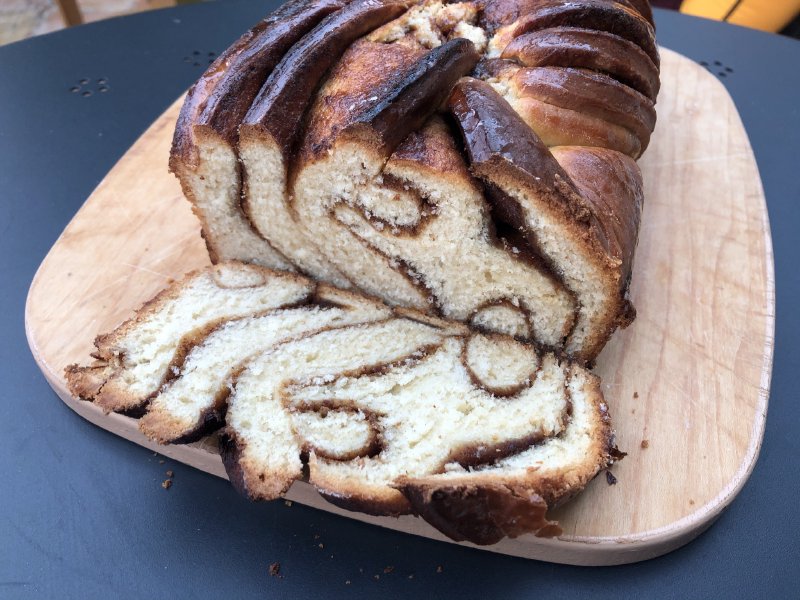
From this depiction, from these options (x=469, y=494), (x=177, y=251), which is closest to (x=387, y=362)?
(x=469, y=494)

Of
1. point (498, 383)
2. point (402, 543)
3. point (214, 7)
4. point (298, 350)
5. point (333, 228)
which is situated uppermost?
point (214, 7)

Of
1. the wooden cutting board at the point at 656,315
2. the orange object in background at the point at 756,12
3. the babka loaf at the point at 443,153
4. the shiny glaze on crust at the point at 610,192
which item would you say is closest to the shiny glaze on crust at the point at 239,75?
the babka loaf at the point at 443,153

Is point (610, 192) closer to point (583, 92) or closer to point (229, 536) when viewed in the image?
point (583, 92)

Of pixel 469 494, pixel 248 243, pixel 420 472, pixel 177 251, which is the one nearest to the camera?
pixel 469 494

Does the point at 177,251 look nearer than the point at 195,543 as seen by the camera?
No

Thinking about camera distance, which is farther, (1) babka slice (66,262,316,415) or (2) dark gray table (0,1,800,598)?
(1) babka slice (66,262,316,415)

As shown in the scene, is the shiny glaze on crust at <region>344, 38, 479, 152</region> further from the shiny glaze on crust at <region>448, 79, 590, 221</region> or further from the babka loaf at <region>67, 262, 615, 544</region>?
the babka loaf at <region>67, 262, 615, 544</region>

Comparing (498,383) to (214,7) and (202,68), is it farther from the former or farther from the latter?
(214,7)

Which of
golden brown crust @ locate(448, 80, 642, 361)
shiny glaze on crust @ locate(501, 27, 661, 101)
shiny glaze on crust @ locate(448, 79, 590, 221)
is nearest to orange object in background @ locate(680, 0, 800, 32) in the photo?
shiny glaze on crust @ locate(501, 27, 661, 101)
